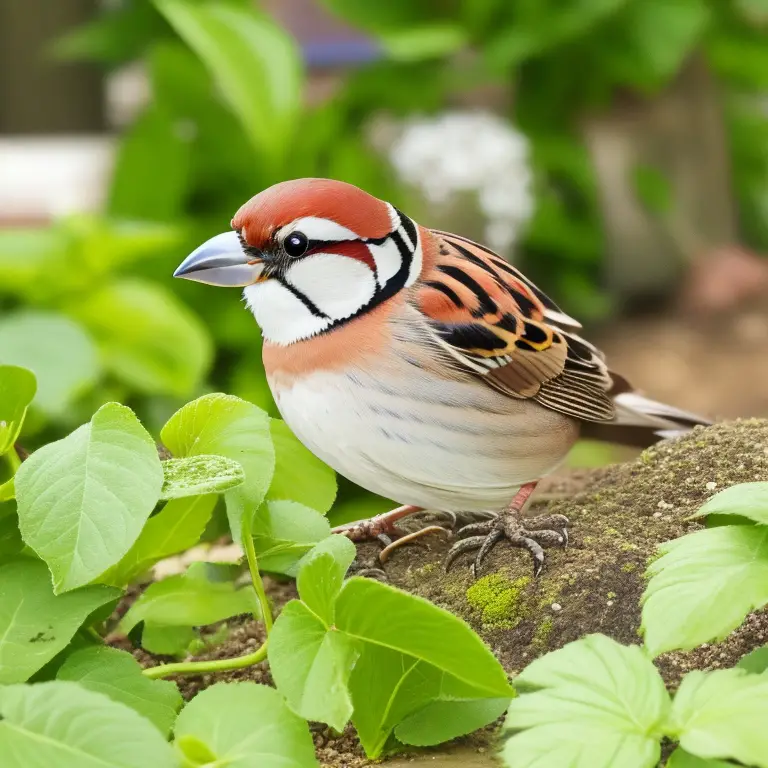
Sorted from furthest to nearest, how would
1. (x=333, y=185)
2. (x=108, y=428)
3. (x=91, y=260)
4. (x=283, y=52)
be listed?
(x=283, y=52), (x=91, y=260), (x=333, y=185), (x=108, y=428)

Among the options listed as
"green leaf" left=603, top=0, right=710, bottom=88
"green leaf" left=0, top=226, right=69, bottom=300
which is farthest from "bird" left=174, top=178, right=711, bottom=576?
"green leaf" left=603, top=0, right=710, bottom=88

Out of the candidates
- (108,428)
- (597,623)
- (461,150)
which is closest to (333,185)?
(108,428)

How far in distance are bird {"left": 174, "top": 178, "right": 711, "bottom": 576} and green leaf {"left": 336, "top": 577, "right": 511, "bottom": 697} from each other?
0.41 metres

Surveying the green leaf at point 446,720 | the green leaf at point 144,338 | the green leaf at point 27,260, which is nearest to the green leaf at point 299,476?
the green leaf at point 446,720

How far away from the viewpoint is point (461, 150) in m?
5.37

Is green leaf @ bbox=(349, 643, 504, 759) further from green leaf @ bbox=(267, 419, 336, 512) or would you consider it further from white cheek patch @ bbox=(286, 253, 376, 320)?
white cheek patch @ bbox=(286, 253, 376, 320)

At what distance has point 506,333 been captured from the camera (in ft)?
5.92

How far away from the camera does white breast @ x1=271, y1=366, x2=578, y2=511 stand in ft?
5.30

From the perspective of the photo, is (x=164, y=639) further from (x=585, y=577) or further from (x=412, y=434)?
(x=585, y=577)

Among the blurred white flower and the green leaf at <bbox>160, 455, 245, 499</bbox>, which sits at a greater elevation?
the green leaf at <bbox>160, 455, 245, 499</bbox>

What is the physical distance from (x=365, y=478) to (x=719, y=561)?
1.85ft

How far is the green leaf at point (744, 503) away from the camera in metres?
1.26

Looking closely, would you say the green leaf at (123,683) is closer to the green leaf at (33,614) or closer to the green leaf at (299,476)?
the green leaf at (33,614)

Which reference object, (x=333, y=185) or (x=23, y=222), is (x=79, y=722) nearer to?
(x=333, y=185)
